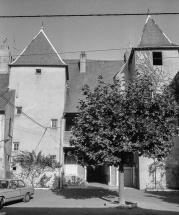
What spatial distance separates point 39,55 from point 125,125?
16457 millimetres

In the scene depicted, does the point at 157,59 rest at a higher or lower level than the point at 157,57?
lower

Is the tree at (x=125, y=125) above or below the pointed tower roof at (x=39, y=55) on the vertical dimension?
below

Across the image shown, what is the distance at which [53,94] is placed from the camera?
25.5 meters

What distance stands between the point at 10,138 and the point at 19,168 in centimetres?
282

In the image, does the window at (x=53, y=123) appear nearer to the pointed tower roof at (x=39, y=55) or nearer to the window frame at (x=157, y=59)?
the pointed tower roof at (x=39, y=55)

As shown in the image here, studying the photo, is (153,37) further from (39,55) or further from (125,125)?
(125,125)

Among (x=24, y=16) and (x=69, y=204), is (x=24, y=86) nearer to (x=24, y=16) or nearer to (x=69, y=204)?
(x=69, y=204)

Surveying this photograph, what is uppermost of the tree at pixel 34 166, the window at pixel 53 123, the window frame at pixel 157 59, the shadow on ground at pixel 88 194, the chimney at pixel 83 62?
the chimney at pixel 83 62

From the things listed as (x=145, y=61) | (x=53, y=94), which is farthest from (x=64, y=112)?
(x=145, y=61)

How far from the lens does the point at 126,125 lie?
1347cm

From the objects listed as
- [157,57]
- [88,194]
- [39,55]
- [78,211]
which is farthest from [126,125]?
[39,55]

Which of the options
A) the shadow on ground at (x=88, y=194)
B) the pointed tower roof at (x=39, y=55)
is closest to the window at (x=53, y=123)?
the pointed tower roof at (x=39, y=55)

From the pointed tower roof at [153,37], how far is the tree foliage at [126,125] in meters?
11.9

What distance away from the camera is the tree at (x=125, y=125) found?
13.4m
